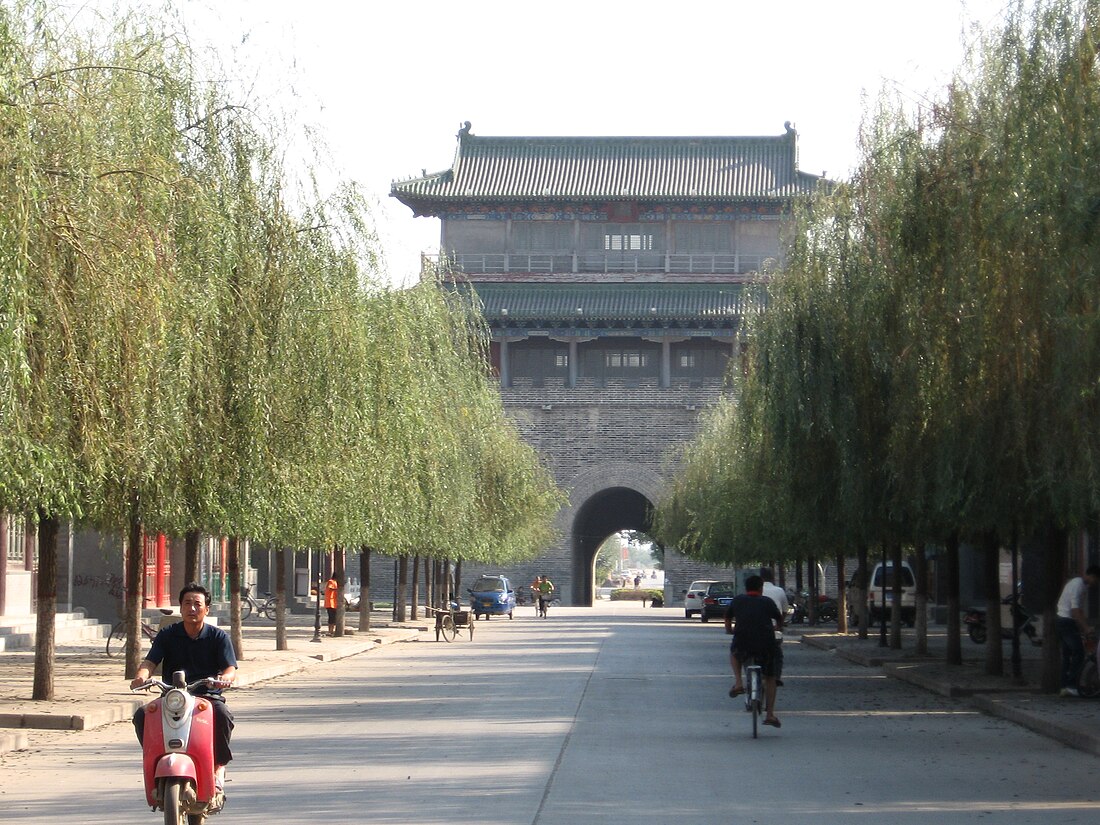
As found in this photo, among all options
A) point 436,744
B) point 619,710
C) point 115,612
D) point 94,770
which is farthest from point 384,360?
point 115,612

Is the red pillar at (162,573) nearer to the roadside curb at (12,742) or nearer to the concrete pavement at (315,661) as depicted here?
the concrete pavement at (315,661)

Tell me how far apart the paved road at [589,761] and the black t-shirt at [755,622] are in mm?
830

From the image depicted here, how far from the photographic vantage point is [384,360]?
72.5 feet

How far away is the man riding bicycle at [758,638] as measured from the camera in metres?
15.2

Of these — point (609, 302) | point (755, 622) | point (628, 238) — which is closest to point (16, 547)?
point (755, 622)

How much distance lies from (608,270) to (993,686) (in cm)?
4267

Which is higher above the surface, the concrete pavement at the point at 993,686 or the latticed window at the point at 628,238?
the latticed window at the point at 628,238

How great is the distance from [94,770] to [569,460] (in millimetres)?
51321

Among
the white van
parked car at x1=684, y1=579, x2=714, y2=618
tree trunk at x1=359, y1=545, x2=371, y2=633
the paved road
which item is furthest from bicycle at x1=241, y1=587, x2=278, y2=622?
the paved road

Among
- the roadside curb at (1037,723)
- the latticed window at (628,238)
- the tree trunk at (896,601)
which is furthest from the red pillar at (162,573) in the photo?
the roadside curb at (1037,723)

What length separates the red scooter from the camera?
27.4 feet

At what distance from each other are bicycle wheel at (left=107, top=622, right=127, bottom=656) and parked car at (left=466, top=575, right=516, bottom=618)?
24126mm

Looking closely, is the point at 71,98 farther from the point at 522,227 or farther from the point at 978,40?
the point at 522,227

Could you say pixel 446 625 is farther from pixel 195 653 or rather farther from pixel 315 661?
Answer: pixel 195 653
